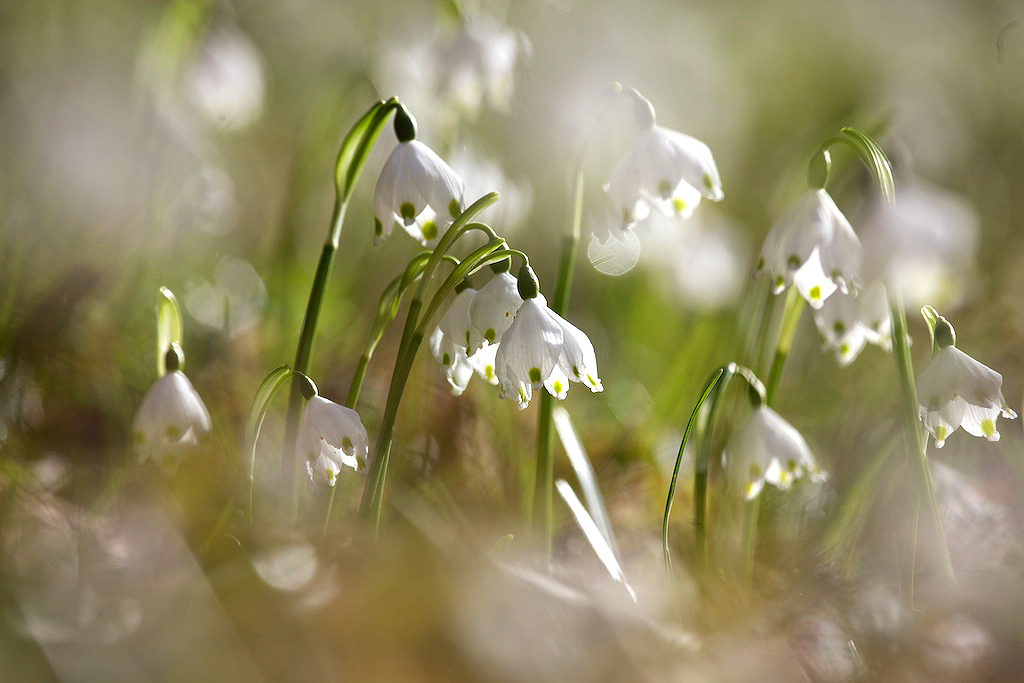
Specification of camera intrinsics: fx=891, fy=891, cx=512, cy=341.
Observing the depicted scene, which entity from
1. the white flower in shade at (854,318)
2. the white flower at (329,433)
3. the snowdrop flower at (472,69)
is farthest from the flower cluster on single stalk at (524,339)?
the snowdrop flower at (472,69)

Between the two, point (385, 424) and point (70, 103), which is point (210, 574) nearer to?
point (385, 424)

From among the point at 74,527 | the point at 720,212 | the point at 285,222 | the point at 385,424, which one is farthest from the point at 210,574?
the point at 720,212

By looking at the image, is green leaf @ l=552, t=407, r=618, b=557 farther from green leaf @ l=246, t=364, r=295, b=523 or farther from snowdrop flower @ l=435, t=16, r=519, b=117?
snowdrop flower @ l=435, t=16, r=519, b=117

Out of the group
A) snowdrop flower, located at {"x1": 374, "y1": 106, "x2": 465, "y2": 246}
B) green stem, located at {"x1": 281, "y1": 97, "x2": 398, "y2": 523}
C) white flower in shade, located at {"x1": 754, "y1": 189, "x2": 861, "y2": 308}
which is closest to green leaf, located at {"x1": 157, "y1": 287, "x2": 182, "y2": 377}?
green stem, located at {"x1": 281, "y1": 97, "x2": 398, "y2": 523}

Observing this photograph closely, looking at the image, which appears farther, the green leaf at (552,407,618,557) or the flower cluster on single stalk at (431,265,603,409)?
the green leaf at (552,407,618,557)

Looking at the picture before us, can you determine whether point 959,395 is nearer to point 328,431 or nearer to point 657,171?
point 657,171

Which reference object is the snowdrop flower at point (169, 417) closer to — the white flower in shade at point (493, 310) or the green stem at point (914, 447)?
the white flower in shade at point (493, 310)

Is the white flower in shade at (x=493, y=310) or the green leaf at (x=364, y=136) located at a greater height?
the green leaf at (x=364, y=136)
